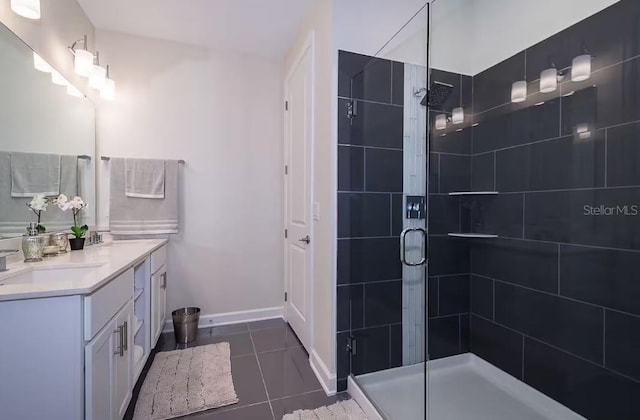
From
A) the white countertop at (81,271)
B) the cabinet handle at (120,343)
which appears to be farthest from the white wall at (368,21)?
the cabinet handle at (120,343)

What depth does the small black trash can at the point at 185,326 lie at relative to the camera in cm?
242

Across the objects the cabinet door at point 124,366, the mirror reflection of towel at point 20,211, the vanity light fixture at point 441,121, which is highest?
the vanity light fixture at point 441,121

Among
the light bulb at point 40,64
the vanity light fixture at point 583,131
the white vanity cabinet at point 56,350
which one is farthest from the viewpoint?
the light bulb at point 40,64

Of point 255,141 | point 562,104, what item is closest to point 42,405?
point 255,141

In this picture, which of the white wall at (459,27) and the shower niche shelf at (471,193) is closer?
the white wall at (459,27)

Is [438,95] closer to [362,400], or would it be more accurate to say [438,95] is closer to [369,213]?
[369,213]

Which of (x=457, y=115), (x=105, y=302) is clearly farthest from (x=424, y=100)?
(x=105, y=302)

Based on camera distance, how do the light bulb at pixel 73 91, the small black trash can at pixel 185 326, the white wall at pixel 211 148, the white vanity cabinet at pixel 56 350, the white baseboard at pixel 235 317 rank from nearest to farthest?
the white vanity cabinet at pixel 56 350
the light bulb at pixel 73 91
the small black trash can at pixel 185 326
the white wall at pixel 211 148
the white baseboard at pixel 235 317

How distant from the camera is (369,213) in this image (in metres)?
1.89

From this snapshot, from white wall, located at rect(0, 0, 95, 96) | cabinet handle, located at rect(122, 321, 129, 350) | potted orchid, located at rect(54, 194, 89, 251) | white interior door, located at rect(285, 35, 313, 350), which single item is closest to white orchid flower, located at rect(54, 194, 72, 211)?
potted orchid, located at rect(54, 194, 89, 251)

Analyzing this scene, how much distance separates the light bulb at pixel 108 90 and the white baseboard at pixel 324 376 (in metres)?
2.57

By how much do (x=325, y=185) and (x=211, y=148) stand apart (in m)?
1.46

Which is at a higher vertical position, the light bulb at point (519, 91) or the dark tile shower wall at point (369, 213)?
the light bulb at point (519, 91)

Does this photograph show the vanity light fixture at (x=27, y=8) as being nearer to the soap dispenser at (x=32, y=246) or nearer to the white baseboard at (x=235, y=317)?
the soap dispenser at (x=32, y=246)
